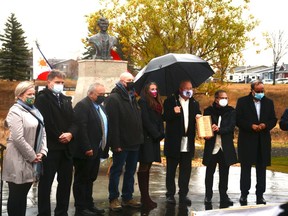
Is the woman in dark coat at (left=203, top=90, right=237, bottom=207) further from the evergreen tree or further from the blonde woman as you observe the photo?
the evergreen tree

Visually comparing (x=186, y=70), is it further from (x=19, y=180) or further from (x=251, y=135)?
(x=19, y=180)

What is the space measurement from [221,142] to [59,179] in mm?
2788

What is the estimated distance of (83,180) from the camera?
26.4ft

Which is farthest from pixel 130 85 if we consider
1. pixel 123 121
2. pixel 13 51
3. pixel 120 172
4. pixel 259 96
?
pixel 13 51

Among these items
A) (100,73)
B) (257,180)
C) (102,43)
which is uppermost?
(102,43)

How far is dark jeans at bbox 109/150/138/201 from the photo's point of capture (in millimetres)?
8336

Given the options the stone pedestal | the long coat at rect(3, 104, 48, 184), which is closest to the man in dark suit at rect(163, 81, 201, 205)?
the long coat at rect(3, 104, 48, 184)

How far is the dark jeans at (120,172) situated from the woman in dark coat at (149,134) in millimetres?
141

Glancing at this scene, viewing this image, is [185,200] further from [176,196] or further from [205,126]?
[205,126]

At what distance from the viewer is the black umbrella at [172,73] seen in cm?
928

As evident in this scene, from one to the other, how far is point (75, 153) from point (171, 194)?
2005 mm

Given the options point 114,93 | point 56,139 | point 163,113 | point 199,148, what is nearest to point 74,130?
point 56,139

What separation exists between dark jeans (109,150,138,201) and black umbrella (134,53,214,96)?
4.10 ft

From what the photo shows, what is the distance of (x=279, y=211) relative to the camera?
3.04 m
